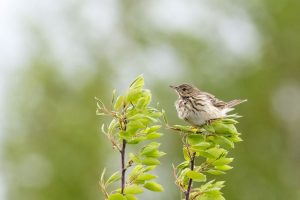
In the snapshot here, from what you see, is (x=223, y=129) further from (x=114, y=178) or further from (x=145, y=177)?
(x=114, y=178)

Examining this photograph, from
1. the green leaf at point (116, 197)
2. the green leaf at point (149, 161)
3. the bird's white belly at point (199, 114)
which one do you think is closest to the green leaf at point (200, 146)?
the green leaf at point (149, 161)

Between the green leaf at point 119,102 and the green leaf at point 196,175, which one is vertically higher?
the green leaf at point 119,102

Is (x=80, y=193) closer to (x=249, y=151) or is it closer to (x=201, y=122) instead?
(x=249, y=151)

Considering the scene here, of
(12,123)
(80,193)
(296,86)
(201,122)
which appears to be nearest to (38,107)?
(12,123)

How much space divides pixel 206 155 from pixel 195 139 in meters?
0.23

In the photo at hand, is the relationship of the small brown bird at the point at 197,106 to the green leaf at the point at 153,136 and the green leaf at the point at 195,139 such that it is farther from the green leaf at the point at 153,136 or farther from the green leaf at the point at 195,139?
the green leaf at the point at 153,136

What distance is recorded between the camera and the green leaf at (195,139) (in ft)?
19.2

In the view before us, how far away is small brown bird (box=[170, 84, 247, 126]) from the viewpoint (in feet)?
24.3

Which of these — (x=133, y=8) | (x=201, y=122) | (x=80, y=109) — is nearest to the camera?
(x=201, y=122)

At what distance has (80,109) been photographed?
117 ft

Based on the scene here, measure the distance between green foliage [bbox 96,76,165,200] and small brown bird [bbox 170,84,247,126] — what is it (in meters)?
1.45

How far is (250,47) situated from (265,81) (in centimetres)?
159

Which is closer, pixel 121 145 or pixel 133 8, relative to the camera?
pixel 121 145

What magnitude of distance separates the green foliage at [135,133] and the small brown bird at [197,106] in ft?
4.76
